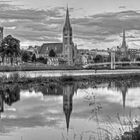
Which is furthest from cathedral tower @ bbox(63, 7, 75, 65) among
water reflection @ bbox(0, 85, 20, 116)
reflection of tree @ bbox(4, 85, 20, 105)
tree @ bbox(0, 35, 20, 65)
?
reflection of tree @ bbox(4, 85, 20, 105)

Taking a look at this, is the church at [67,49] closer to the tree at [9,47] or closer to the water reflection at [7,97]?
the tree at [9,47]

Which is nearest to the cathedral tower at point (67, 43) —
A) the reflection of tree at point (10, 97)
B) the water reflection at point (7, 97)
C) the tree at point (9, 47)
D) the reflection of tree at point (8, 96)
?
the tree at point (9, 47)

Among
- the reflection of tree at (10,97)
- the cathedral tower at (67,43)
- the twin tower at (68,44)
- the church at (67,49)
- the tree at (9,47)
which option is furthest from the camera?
the cathedral tower at (67,43)

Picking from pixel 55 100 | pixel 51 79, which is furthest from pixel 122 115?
pixel 51 79

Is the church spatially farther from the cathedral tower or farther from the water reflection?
the water reflection

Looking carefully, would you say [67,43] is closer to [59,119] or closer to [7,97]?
[7,97]

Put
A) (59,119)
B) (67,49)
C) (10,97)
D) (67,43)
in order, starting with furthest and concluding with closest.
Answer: (67,43) < (67,49) < (10,97) < (59,119)

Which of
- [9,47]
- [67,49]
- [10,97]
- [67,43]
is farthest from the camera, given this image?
[67,43]

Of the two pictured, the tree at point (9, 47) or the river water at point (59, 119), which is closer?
the river water at point (59, 119)

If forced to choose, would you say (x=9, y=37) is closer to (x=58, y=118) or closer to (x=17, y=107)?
(x=17, y=107)

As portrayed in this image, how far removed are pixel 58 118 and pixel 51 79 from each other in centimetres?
2781

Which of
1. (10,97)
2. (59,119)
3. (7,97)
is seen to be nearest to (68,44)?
(10,97)

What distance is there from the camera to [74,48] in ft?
632

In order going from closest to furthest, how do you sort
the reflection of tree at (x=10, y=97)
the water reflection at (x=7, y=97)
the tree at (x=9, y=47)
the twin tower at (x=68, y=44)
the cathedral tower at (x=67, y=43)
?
the water reflection at (x=7, y=97) → the reflection of tree at (x=10, y=97) → the tree at (x=9, y=47) → the twin tower at (x=68, y=44) → the cathedral tower at (x=67, y=43)
